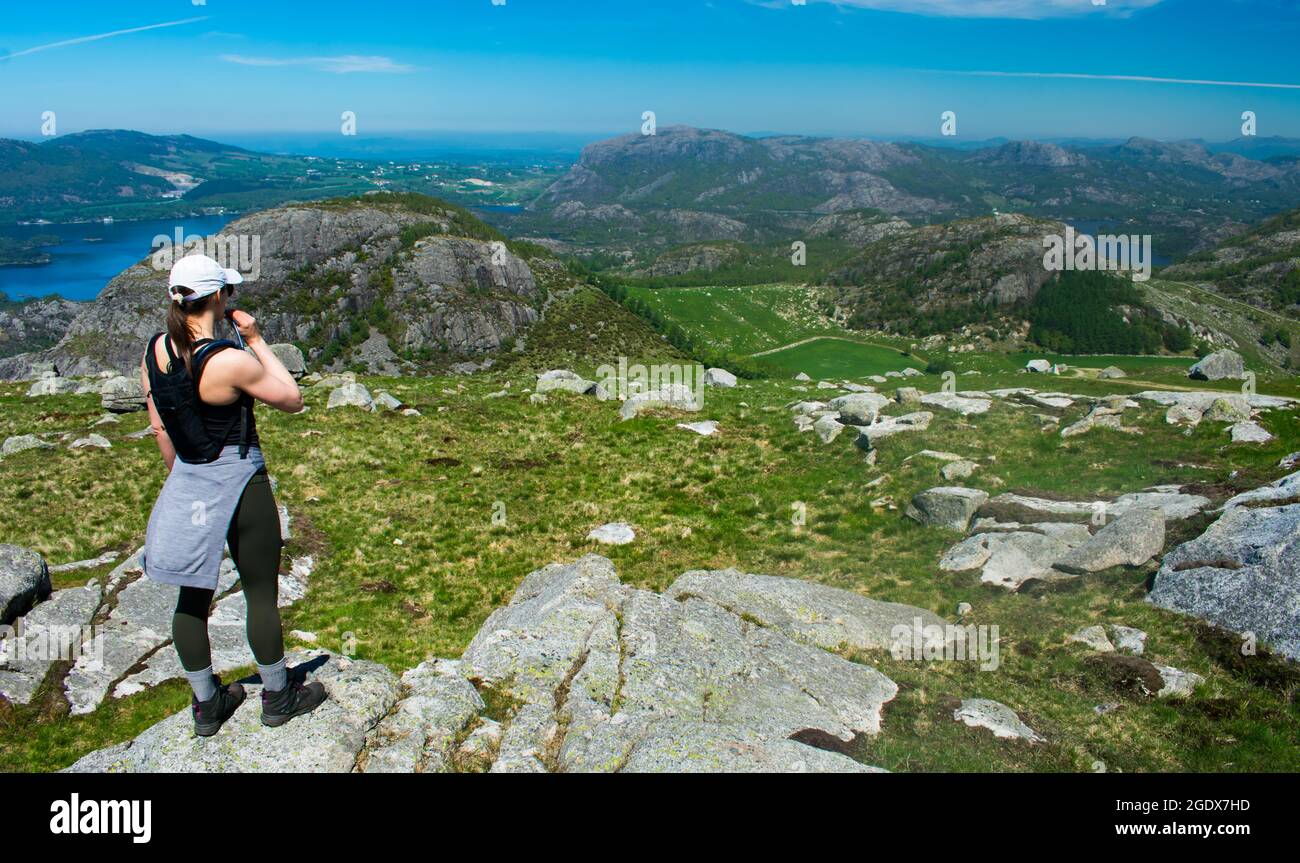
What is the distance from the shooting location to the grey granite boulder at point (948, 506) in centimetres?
1848

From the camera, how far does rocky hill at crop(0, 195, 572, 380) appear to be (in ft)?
488

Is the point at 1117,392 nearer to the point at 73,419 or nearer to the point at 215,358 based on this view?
the point at 215,358

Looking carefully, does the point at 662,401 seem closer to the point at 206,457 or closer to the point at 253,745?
the point at 253,745

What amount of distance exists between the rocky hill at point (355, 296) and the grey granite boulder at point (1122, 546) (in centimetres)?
14737

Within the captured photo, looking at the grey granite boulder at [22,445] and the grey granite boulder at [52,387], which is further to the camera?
the grey granite boulder at [52,387]

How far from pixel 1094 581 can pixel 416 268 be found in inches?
6856

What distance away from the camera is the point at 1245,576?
1246 centimetres

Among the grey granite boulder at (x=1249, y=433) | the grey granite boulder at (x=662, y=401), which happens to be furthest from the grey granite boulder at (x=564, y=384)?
the grey granite boulder at (x=1249, y=433)

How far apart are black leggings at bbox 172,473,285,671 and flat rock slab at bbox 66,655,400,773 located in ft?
3.37

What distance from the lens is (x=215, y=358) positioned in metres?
6.83

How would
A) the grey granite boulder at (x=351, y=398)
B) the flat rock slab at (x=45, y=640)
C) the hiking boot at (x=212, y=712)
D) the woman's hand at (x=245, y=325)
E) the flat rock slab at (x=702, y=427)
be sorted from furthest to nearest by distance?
1. the grey granite boulder at (x=351, y=398)
2. the flat rock slab at (x=702, y=427)
3. the flat rock slab at (x=45, y=640)
4. the hiking boot at (x=212, y=712)
5. the woman's hand at (x=245, y=325)

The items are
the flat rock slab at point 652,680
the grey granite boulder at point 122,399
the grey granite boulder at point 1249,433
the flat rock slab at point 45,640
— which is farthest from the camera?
the grey granite boulder at point 122,399

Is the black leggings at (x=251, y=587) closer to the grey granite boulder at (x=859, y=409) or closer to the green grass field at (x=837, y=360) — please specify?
the grey granite boulder at (x=859, y=409)

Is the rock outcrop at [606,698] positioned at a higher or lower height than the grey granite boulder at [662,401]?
lower
